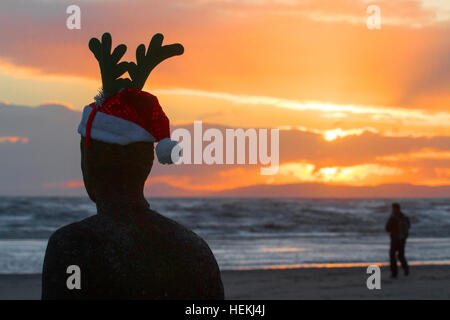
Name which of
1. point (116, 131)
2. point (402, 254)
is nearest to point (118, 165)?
point (116, 131)

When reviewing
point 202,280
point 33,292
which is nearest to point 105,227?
point 202,280

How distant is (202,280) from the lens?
3.29 m

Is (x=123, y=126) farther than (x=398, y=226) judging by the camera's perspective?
No

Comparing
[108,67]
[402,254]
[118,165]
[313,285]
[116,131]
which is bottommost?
[313,285]

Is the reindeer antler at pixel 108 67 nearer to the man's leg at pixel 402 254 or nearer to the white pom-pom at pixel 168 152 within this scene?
the white pom-pom at pixel 168 152

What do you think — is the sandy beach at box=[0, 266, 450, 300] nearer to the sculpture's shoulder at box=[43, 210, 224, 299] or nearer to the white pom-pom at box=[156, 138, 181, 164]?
the sculpture's shoulder at box=[43, 210, 224, 299]

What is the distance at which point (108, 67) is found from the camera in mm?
3484

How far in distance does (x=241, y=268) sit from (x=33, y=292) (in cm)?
636

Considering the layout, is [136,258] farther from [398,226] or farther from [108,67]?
[398,226]

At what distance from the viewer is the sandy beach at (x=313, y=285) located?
13719mm

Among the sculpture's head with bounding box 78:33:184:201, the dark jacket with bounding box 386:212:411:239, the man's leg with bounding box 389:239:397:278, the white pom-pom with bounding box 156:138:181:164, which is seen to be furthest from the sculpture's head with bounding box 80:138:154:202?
the man's leg with bounding box 389:239:397:278

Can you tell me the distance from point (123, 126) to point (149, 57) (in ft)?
1.44

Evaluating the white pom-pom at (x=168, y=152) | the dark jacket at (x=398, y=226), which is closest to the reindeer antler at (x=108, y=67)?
the white pom-pom at (x=168, y=152)
